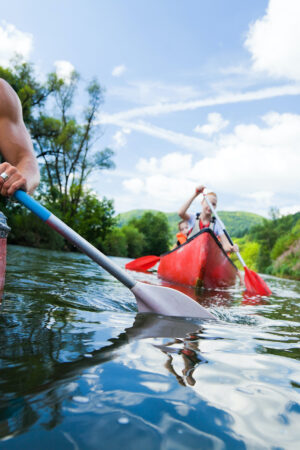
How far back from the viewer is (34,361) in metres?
1.15

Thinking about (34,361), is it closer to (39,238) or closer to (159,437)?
(159,437)

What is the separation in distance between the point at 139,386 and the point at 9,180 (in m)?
1.24

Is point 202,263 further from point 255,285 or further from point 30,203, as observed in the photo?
point 30,203

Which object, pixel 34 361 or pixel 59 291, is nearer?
pixel 34 361

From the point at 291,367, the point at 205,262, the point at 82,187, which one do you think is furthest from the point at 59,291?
the point at 82,187

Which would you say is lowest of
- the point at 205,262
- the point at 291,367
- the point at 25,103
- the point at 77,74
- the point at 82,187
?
the point at 291,367

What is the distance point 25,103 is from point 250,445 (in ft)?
63.1

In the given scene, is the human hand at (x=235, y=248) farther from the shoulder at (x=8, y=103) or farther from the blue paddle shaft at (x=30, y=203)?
the shoulder at (x=8, y=103)

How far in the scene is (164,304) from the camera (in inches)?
98.3

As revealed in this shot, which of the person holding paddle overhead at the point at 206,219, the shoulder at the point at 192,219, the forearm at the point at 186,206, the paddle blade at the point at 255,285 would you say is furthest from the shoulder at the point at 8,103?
the shoulder at the point at 192,219

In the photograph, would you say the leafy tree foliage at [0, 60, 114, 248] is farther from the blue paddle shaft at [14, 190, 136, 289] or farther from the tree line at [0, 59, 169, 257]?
the blue paddle shaft at [14, 190, 136, 289]

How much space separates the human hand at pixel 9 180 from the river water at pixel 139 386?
0.64 meters

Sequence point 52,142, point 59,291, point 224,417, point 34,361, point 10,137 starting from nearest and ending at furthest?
1. point 224,417
2. point 34,361
3. point 10,137
4. point 59,291
5. point 52,142

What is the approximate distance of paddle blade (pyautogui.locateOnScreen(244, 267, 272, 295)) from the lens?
5.60 metres
